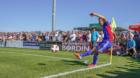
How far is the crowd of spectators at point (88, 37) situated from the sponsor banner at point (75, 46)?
→ 398 mm

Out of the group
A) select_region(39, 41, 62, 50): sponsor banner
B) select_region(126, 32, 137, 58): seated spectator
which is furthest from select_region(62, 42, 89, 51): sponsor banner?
select_region(126, 32, 137, 58): seated spectator

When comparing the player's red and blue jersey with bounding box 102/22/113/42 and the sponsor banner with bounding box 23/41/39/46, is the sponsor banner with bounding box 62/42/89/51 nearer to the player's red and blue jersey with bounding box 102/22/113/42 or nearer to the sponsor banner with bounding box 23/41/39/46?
the sponsor banner with bounding box 23/41/39/46

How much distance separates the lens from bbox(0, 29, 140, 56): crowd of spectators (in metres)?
21.9

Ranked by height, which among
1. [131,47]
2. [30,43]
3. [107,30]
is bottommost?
[131,47]

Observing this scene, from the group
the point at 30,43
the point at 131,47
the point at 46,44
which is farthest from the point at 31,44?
the point at 131,47

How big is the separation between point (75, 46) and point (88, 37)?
172 centimetres

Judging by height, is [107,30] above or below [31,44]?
above

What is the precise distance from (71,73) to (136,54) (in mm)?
11268

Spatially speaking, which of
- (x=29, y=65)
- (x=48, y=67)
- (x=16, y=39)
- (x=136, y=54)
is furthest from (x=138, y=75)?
(x=16, y=39)

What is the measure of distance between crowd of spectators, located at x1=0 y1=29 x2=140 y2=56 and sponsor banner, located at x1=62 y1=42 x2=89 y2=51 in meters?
0.40

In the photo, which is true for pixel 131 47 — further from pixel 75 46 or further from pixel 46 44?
pixel 46 44

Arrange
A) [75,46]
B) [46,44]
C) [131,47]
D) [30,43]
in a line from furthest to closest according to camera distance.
Result: [30,43] < [46,44] < [75,46] < [131,47]

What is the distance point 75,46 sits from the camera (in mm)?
27531

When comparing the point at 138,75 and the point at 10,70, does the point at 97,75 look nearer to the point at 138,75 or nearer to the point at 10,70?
the point at 138,75
